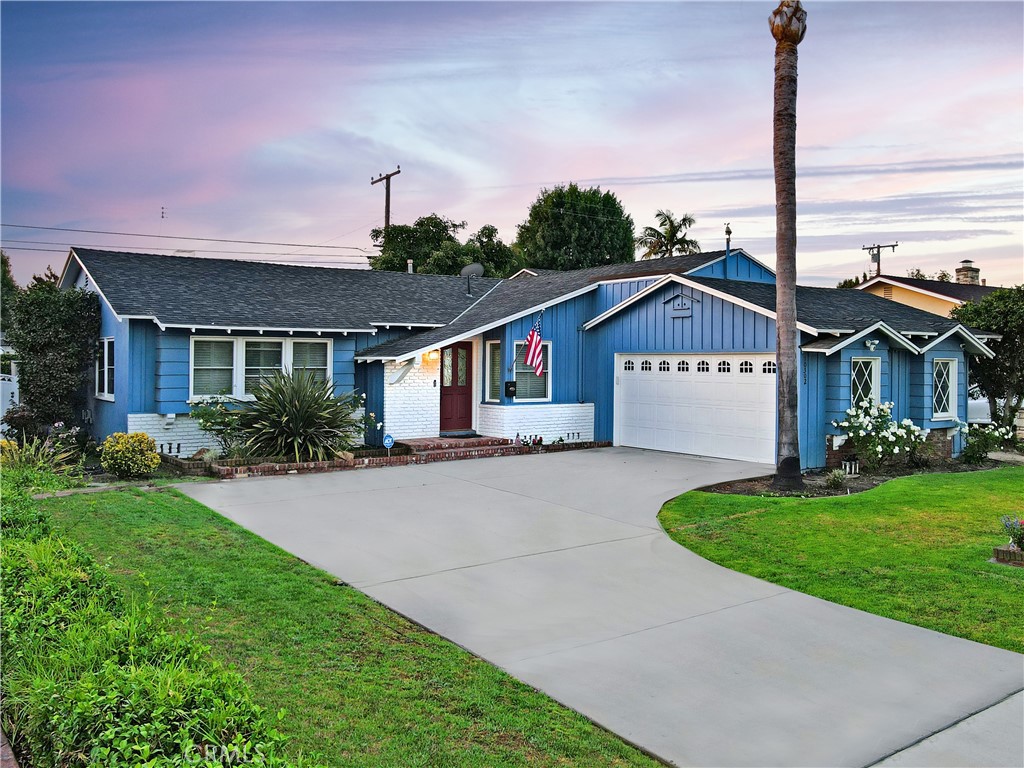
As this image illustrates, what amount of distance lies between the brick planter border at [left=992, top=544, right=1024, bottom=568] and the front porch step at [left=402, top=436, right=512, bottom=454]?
10.2 meters

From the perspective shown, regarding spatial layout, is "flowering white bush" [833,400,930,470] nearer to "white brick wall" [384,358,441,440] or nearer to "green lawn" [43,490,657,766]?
"white brick wall" [384,358,441,440]

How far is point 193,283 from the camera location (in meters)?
16.9

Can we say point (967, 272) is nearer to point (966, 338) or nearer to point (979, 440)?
point (966, 338)

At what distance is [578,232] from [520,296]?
3164 centimetres

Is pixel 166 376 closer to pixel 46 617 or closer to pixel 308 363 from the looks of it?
pixel 308 363

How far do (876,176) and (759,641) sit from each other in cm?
1520

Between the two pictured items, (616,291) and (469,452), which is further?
(616,291)

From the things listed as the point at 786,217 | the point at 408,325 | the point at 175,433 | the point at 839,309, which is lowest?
the point at 175,433

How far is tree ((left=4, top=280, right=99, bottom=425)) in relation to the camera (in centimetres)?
1572

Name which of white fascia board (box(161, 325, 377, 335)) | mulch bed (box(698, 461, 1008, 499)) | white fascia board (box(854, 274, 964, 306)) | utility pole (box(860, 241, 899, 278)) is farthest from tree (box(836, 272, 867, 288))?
white fascia board (box(161, 325, 377, 335))

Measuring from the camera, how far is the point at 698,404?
638 inches

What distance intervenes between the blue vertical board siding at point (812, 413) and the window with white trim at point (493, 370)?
6.84 metres

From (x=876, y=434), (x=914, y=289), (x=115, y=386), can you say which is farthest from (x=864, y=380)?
(x=914, y=289)

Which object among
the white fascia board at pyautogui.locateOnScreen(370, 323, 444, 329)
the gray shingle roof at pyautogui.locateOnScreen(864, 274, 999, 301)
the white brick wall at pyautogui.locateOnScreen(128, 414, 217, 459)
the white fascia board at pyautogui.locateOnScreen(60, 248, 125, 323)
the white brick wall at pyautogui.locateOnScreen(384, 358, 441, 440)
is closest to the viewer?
the white fascia board at pyautogui.locateOnScreen(60, 248, 125, 323)
